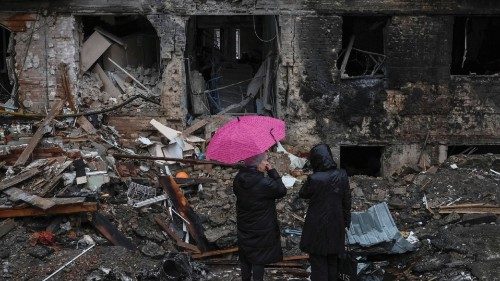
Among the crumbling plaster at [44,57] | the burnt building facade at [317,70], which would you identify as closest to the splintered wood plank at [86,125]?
the burnt building facade at [317,70]

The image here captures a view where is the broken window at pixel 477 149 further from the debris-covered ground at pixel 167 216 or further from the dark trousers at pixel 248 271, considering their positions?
the dark trousers at pixel 248 271

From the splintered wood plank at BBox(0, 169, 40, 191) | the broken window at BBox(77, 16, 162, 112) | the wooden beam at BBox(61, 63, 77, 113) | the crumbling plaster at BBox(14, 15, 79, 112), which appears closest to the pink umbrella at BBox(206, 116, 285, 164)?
the splintered wood plank at BBox(0, 169, 40, 191)

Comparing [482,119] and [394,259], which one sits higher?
[482,119]

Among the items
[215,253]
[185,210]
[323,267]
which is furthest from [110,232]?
[323,267]

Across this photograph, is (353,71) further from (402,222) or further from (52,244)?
(52,244)

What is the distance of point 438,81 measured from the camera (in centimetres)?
1112

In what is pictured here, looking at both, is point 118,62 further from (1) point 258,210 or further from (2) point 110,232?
(1) point 258,210

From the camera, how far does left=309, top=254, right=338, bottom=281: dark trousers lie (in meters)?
5.84

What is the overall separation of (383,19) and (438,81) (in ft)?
5.67

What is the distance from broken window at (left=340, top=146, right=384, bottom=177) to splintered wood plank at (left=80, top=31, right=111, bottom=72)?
227 inches

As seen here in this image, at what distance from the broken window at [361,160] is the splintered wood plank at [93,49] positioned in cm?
577

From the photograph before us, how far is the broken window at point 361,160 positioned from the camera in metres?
12.3

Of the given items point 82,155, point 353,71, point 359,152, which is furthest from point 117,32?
point 359,152

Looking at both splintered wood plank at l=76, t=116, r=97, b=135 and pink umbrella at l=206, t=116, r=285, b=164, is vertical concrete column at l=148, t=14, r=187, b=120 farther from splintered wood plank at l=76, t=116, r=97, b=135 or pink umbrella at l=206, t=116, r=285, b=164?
pink umbrella at l=206, t=116, r=285, b=164
